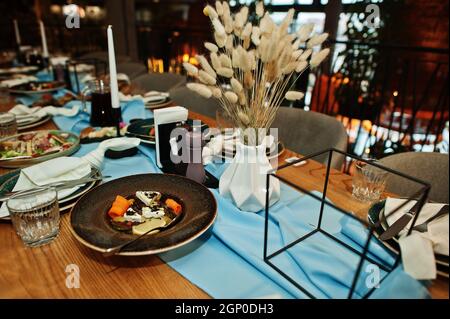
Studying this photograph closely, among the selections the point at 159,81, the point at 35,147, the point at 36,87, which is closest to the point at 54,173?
the point at 35,147

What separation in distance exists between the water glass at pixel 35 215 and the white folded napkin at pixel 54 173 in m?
0.10

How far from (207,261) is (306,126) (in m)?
0.98

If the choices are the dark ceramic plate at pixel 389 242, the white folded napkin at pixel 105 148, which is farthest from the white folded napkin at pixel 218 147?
the dark ceramic plate at pixel 389 242

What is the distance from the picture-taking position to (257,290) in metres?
0.59

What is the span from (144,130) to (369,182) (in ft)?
2.72

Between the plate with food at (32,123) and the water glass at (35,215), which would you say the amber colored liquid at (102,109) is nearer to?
the plate with food at (32,123)

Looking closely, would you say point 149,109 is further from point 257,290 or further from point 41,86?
point 257,290

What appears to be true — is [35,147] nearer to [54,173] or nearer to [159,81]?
[54,173]

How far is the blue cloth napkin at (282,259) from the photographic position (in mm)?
576

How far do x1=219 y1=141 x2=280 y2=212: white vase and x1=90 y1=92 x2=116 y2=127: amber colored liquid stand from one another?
29.4 inches

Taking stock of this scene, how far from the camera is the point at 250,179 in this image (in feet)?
2.58

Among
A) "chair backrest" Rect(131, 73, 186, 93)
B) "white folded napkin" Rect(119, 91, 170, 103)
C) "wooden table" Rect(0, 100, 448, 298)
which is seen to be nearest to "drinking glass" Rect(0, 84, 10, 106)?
"white folded napkin" Rect(119, 91, 170, 103)

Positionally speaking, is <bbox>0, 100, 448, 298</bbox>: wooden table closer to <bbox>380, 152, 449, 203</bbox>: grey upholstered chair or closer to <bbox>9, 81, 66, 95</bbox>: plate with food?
<bbox>380, 152, 449, 203</bbox>: grey upholstered chair
